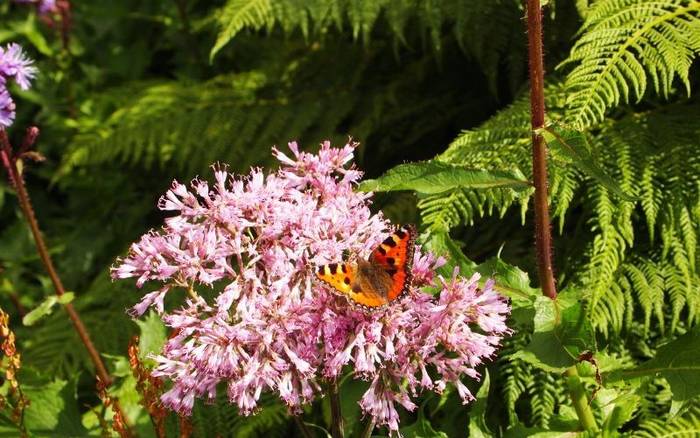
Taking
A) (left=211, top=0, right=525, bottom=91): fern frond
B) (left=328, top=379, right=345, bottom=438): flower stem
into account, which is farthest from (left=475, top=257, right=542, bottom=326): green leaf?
(left=211, top=0, right=525, bottom=91): fern frond

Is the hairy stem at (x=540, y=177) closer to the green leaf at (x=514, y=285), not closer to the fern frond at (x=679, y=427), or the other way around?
the green leaf at (x=514, y=285)

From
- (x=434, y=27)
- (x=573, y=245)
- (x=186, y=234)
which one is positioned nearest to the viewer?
(x=186, y=234)

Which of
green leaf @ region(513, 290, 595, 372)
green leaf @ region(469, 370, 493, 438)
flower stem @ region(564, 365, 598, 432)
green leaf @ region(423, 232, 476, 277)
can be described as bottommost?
green leaf @ region(469, 370, 493, 438)

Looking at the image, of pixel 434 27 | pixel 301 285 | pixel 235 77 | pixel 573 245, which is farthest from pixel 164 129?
pixel 301 285

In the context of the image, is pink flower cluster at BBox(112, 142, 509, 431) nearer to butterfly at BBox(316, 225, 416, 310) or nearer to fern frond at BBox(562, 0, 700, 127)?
butterfly at BBox(316, 225, 416, 310)

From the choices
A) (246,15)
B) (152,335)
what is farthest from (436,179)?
(246,15)

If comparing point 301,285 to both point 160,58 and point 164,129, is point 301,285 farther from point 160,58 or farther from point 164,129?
point 160,58

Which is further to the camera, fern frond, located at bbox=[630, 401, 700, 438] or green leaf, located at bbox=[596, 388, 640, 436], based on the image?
fern frond, located at bbox=[630, 401, 700, 438]
